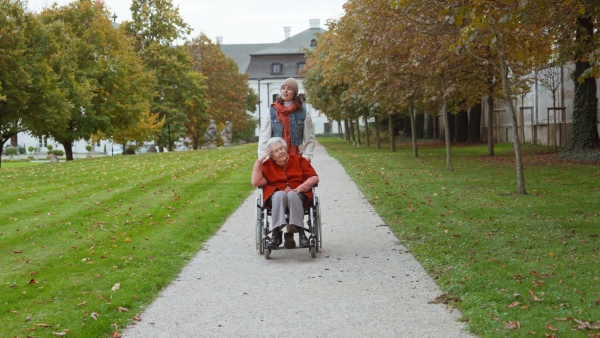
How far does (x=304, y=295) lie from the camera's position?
6656 millimetres

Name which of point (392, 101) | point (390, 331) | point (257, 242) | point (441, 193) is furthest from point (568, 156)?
point (390, 331)

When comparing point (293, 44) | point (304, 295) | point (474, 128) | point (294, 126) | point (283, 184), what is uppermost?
point (293, 44)

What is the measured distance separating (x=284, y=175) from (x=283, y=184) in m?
0.10

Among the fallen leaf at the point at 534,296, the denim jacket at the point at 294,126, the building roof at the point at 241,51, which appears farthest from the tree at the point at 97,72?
the building roof at the point at 241,51

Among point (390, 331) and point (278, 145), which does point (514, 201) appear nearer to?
point (278, 145)

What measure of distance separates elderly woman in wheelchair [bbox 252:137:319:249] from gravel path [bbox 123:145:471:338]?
16.4 inches

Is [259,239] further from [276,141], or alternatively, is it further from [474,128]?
[474,128]

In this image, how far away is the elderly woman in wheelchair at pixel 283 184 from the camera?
836 centimetres

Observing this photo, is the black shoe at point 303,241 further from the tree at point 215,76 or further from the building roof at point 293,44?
the building roof at point 293,44

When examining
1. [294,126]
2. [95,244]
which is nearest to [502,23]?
→ [294,126]

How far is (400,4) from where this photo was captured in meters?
10.2

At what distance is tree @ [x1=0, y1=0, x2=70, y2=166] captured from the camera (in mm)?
31961

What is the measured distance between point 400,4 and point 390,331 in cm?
579

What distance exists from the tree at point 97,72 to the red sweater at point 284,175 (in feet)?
105
